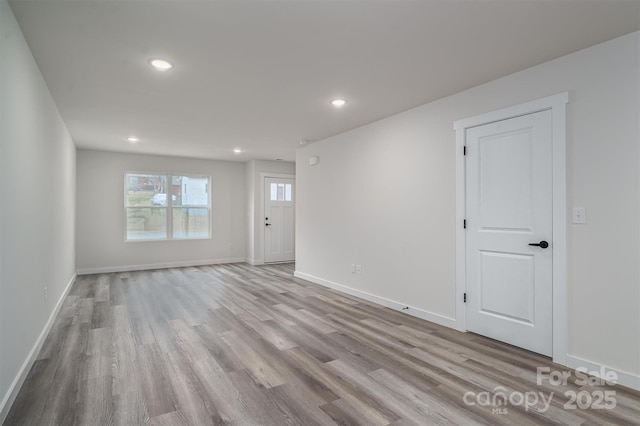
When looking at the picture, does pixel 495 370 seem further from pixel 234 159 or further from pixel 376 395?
pixel 234 159

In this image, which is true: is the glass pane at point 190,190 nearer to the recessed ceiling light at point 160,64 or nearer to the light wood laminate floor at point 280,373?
the light wood laminate floor at point 280,373

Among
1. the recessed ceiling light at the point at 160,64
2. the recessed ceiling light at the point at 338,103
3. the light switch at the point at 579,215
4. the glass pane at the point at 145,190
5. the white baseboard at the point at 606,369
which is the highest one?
the recessed ceiling light at the point at 160,64

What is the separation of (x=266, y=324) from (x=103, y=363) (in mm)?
1456

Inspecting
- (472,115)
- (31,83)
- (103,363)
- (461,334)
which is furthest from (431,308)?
(31,83)

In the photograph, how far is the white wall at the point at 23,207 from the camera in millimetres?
1938

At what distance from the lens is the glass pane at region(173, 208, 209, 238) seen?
7363 millimetres

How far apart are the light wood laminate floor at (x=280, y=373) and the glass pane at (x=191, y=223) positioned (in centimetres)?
335

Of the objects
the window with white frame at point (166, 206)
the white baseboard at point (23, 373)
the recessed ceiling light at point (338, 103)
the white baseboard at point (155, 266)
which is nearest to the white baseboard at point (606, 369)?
the recessed ceiling light at point (338, 103)

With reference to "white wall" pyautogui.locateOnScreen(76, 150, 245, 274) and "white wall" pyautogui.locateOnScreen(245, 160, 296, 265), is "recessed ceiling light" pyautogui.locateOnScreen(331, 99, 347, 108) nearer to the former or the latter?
"white wall" pyautogui.locateOnScreen(245, 160, 296, 265)

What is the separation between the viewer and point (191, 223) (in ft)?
24.7

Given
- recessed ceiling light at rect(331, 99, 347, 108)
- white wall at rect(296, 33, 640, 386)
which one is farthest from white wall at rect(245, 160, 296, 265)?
recessed ceiling light at rect(331, 99, 347, 108)

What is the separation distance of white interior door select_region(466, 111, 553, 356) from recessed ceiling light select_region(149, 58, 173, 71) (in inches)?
110

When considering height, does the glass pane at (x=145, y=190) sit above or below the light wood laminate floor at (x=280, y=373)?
above

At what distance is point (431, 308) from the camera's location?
3619 millimetres
